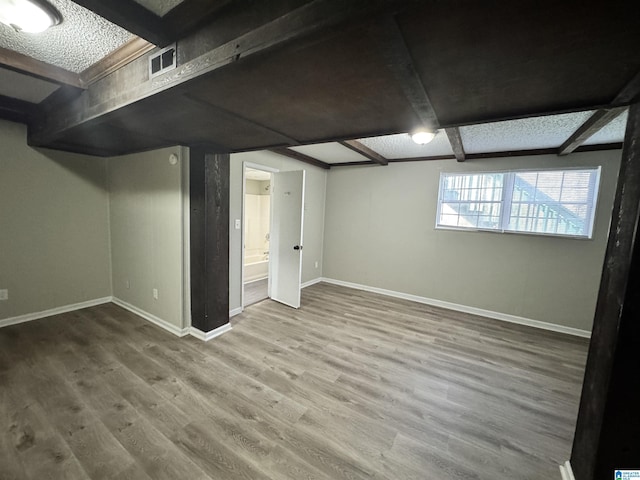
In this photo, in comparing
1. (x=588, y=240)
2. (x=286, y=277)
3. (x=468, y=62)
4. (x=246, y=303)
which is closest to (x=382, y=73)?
(x=468, y=62)

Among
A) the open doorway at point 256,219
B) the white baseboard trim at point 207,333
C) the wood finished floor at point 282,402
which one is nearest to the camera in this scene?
the wood finished floor at point 282,402

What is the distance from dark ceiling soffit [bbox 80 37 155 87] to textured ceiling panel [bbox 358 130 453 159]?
2180mm

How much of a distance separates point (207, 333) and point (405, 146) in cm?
349

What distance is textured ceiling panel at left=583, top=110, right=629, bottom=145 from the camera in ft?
7.50

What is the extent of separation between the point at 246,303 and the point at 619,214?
3.84 m

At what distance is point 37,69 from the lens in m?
1.60

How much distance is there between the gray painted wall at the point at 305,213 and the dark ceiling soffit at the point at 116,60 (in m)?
1.50

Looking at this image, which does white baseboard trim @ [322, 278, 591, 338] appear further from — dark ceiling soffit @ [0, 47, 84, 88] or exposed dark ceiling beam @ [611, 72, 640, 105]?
dark ceiling soffit @ [0, 47, 84, 88]

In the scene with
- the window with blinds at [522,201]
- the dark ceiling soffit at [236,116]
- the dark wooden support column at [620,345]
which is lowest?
the dark wooden support column at [620,345]

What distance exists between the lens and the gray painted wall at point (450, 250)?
319 cm

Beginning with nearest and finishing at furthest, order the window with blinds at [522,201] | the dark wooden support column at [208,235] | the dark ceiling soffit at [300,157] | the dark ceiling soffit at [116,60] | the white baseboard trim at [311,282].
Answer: the dark ceiling soffit at [116,60], the dark wooden support column at [208,235], the window with blinds at [522,201], the dark ceiling soffit at [300,157], the white baseboard trim at [311,282]

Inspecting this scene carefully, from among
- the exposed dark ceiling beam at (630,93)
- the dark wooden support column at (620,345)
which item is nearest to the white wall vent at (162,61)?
the exposed dark ceiling beam at (630,93)

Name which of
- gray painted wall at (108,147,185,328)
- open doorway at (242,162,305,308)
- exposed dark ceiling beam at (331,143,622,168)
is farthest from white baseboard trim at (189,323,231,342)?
exposed dark ceiling beam at (331,143,622,168)

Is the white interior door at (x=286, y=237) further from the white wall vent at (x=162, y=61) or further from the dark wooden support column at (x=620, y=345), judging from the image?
the dark wooden support column at (x=620, y=345)
